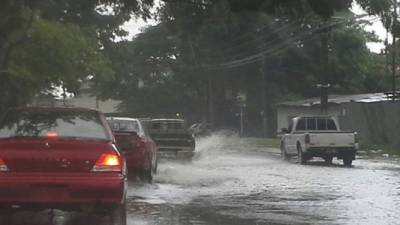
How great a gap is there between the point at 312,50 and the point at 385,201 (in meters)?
52.6

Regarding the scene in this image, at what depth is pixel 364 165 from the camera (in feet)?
86.2

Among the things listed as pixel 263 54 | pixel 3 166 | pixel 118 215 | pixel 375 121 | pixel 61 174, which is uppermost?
pixel 263 54

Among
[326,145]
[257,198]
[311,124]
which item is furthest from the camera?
[311,124]

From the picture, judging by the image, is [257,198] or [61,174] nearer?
[61,174]

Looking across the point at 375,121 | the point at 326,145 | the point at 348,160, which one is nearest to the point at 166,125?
the point at 326,145

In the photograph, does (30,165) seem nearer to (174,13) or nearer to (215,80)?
(174,13)

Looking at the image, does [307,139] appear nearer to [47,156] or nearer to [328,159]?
[328,159]

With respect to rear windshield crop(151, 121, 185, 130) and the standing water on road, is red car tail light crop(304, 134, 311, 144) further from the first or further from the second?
rear windshield crop(151, 121, 185, 130)

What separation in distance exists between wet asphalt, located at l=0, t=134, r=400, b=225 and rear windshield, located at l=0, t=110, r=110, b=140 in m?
1.66

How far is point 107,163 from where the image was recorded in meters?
8.98

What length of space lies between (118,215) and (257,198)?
5592mm

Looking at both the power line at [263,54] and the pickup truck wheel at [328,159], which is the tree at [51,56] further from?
the power line at [263,54]

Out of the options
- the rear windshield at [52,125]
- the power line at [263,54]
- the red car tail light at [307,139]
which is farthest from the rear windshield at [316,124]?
the power line at [263,54]

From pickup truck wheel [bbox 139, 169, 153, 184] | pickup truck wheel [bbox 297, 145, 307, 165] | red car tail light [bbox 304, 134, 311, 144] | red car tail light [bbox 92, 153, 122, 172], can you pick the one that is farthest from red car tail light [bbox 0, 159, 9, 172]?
pickup truck wheel [bbox 297, 145, 307, 165]
